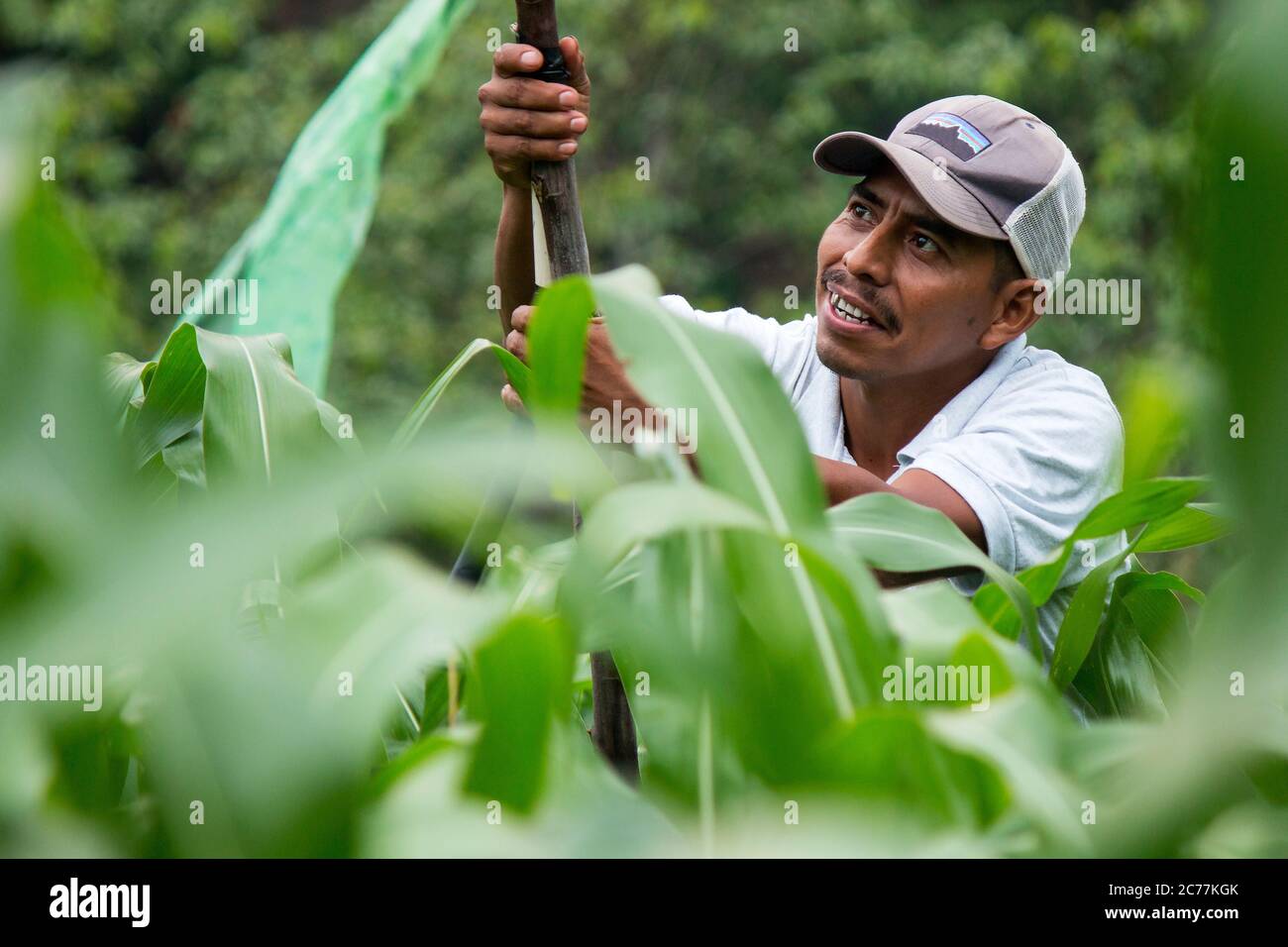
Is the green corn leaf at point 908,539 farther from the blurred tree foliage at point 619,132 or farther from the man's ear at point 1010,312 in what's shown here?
the blurred tree foliage at point 619,132

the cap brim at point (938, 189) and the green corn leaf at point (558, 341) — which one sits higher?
the cap brim at point (938, 189)

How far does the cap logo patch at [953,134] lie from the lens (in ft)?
Answer: 4.13

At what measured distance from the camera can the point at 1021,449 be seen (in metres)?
1.16

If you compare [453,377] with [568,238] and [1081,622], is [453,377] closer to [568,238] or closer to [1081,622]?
[568,238]

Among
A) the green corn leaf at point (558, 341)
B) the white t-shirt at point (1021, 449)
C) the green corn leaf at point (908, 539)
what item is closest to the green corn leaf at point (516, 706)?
the green corn leaf at point (558, 341)

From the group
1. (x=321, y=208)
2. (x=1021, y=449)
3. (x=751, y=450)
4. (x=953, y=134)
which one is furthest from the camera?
(x=321, y=208)

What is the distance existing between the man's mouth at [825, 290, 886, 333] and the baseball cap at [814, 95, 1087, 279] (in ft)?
0.35

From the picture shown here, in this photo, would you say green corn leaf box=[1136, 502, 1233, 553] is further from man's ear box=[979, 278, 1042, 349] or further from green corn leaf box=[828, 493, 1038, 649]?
man's ear box=[979, 278, 1042, 349]

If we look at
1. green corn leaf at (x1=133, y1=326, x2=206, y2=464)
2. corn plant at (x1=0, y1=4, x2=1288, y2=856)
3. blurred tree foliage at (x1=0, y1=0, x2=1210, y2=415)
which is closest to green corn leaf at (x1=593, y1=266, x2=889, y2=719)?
corn plant at (x1=0, y1=4, x2=1288, y2=856)

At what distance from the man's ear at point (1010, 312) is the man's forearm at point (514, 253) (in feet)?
1.43

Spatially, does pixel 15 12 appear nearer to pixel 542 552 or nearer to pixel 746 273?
pixel 746 273

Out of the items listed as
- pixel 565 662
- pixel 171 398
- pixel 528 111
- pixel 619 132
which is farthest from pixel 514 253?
pixel 619 132

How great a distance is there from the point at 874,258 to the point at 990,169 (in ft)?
0.41
